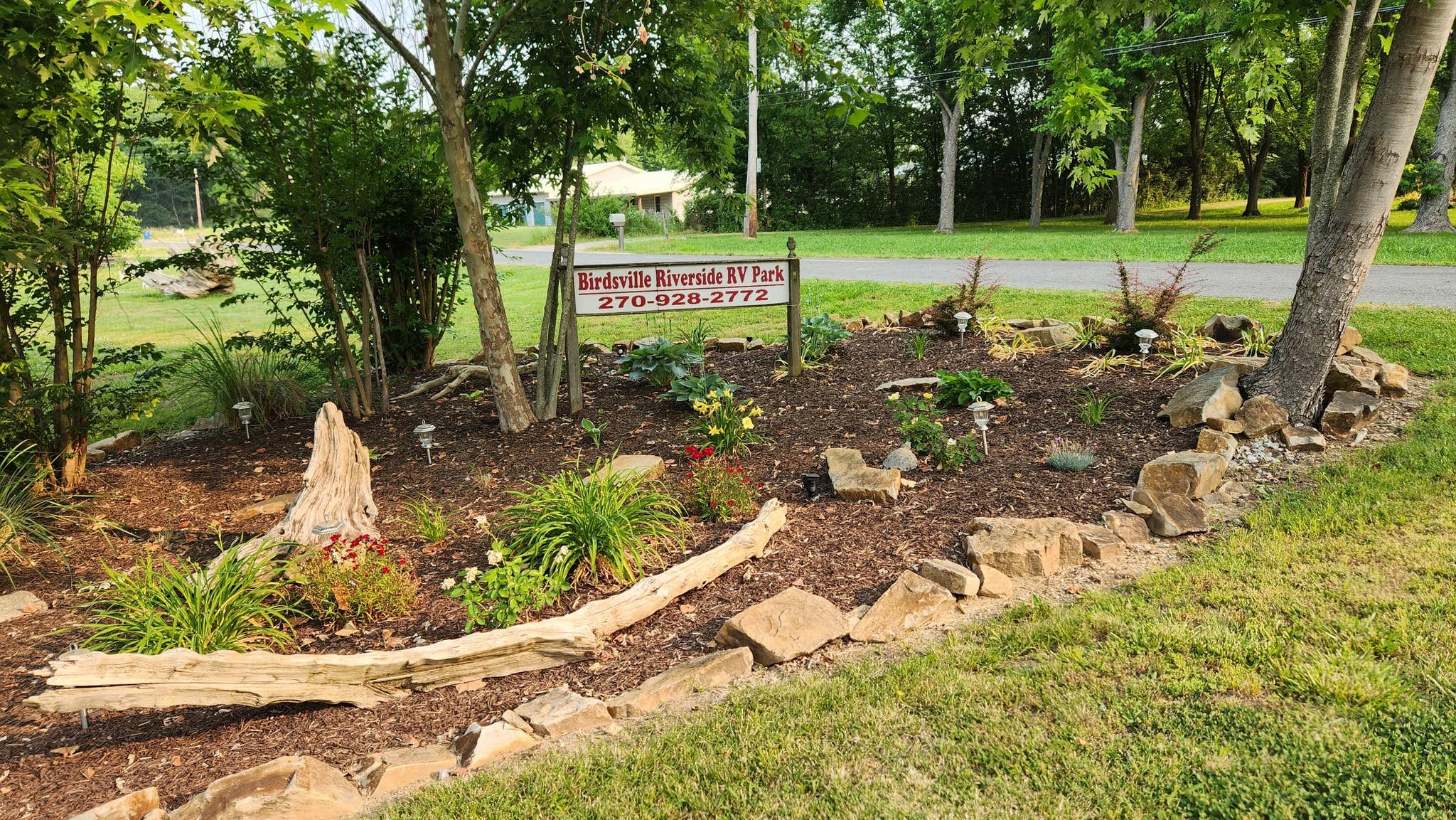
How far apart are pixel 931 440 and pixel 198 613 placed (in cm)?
371

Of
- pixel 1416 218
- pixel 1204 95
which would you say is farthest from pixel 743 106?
pixel 1416 218

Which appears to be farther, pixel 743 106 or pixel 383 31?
pixel 743 106

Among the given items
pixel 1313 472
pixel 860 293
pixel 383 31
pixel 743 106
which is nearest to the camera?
pixel 1313 472

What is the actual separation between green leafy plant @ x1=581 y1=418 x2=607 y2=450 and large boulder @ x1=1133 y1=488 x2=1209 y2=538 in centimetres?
319

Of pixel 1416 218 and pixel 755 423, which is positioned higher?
pixel 1416 218

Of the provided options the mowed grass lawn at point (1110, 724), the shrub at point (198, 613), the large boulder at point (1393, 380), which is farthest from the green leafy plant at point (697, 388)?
the large boulder at point (1393, 380)

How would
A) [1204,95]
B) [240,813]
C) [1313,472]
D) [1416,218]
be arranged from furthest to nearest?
[1204,95], [1416,218], [1313,472], [240,813]

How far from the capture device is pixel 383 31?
4.91 meters

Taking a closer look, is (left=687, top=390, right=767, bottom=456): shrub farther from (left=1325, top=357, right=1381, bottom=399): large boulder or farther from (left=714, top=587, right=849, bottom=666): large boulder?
(left=1325, top=357, right=1381, bottom=399): large boulder

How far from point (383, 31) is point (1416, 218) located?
68.8 ft

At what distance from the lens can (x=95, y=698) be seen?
2.55m

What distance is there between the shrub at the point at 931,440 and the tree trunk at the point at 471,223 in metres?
2.59

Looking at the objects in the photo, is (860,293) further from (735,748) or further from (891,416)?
(735,748)

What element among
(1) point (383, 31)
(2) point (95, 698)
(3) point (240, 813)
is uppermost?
(1) point (383, 31)
